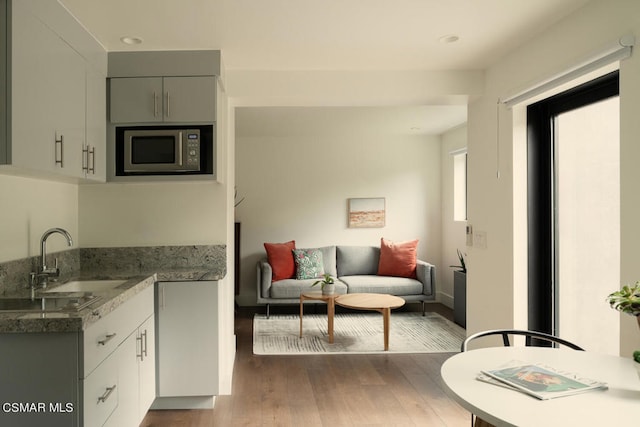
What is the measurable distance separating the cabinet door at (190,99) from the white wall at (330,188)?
3510mm

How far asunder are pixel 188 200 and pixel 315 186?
3.40 meters

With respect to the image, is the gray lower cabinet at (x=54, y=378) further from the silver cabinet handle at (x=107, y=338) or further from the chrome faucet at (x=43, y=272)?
the chrome faucet at (x=43, y=272)

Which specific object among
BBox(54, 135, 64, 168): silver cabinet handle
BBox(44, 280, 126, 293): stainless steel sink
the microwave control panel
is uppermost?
the microwave control panel

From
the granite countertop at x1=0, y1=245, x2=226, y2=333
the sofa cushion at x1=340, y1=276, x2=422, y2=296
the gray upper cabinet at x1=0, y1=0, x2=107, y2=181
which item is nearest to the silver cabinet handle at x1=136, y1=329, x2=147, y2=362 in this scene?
the granite countertop at x1=0, y1=245, x2=226, y2=333

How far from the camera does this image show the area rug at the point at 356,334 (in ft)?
14.6

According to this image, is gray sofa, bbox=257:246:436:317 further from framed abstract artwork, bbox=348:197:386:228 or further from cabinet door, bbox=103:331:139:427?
cabinet door, bbox=103:331:139:427

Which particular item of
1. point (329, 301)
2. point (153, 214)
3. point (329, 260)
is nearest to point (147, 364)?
point (153, 214)

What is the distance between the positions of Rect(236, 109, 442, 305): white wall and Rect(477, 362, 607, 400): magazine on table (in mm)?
5064

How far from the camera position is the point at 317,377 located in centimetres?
368

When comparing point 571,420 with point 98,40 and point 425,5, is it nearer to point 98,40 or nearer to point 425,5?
point 425,5

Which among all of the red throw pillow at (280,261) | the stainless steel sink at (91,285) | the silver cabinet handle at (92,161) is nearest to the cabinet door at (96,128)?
the silver cabinet handle at (92,161)

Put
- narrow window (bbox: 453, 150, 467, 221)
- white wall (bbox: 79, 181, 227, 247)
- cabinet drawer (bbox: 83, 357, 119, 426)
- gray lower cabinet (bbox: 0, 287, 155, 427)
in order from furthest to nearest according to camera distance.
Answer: narrow window (bbox: 453, 150, 467, 221) → white wall (bbox: 79, 181, 227, 247) → cabinet drawer (bbox: 83, 357, 119, 426) → gray lower cabinet (bbox: 0, 287, 155, 427)

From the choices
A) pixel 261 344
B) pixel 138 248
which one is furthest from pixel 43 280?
pixel 261 344

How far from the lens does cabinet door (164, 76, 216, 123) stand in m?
2.99
